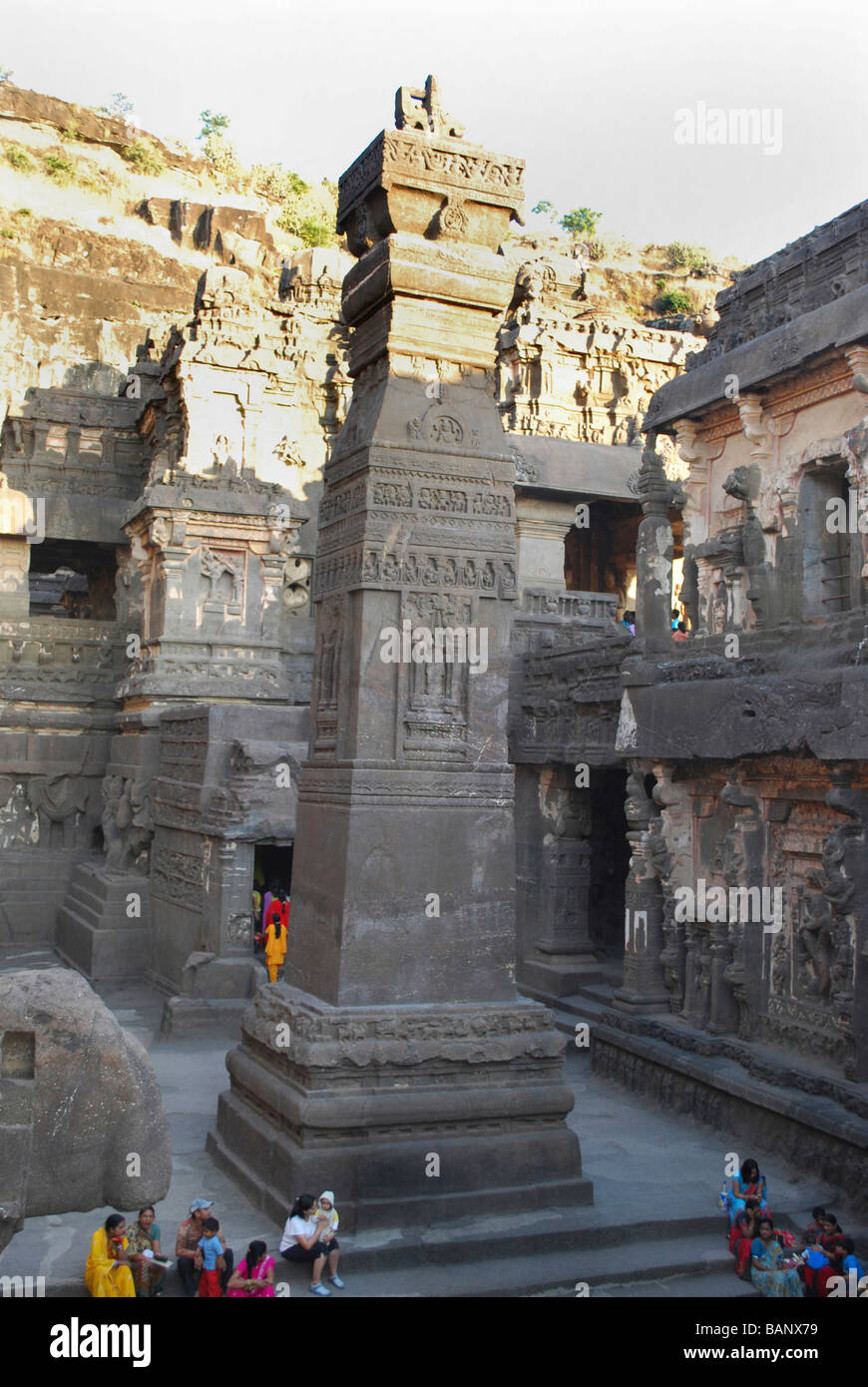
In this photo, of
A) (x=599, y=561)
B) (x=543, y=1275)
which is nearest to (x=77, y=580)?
(x=599, y=561)

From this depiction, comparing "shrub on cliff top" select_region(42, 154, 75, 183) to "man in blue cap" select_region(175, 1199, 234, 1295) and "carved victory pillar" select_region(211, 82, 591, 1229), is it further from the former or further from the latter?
"man in blue cap" select_region(175, 1199, 234, 1295)

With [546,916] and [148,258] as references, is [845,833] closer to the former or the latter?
[546,916]

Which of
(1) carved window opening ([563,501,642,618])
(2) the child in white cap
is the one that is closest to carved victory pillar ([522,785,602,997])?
(2) the child in white cap

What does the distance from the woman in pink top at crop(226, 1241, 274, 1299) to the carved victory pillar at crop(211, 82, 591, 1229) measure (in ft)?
1.62

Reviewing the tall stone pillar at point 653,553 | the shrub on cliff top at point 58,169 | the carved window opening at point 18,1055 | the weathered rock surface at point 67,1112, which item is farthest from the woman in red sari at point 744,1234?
the shrub on cliff top at point 58,169

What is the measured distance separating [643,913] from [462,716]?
15.1ft

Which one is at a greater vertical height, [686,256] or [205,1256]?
[686,256]

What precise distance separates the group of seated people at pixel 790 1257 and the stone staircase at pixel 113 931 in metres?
10.2

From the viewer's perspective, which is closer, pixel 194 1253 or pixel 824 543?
pixel 194 1253

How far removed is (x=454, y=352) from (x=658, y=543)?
4.89m

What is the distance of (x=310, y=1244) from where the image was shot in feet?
20.1

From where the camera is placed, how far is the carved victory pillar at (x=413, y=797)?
22.2 feet

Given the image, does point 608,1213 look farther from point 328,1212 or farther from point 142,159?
point 142,159

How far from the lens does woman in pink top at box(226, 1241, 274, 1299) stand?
5996 mm
